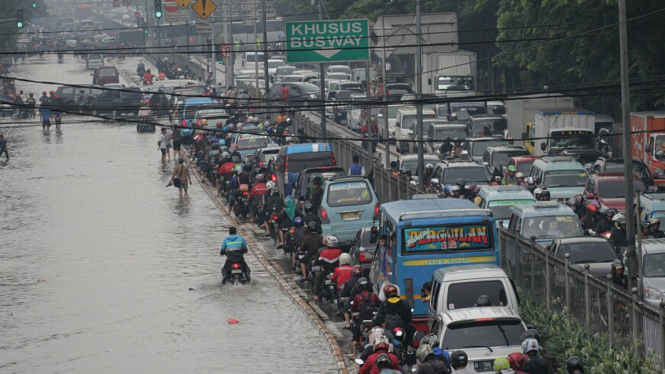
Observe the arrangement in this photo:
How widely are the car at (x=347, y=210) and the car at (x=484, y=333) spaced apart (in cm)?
1314

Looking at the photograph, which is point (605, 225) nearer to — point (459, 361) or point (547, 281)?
point (547, 281)

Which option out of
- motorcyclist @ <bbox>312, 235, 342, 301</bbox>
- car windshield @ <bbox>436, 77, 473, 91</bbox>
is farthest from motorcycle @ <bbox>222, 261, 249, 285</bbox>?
car windshield @ <bbox>436, 77, 473, 91</bbox>

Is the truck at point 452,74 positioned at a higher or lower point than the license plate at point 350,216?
higher

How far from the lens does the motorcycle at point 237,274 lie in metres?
27.9

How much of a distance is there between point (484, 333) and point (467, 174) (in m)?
20.3

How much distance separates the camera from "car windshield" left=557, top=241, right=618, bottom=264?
2422 cm

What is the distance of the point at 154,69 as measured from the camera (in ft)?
388

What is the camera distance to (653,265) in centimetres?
2284

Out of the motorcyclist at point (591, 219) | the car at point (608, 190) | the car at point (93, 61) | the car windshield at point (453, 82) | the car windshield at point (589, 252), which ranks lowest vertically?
the car windshield at point (589, 252)

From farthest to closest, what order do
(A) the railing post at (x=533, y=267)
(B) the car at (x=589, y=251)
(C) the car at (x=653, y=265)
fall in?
1. (B) the car at (x=589, y=251)
2. (A) the railing post at (x=533, y=267)
3. (C) the car at (x=653, y=265)

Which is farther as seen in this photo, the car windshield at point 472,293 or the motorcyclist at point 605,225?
the motorcyclist at point 605,225

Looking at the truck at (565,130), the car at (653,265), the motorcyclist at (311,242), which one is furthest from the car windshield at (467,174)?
the car at (653,265)

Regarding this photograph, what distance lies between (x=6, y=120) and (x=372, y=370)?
201ft

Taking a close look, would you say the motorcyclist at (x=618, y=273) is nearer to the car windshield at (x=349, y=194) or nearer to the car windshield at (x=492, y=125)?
the car windshield at (x=349, y=194)
